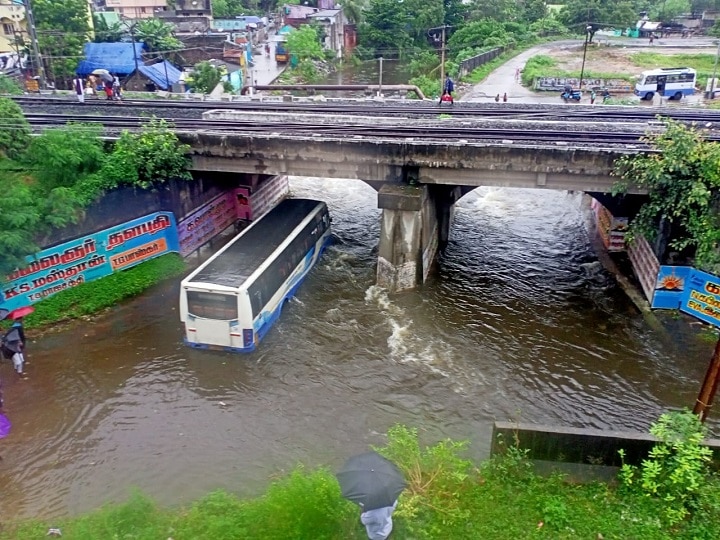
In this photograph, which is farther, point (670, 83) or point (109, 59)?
→ point (109, 59)

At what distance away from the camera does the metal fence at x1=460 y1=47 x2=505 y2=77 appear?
183 feet

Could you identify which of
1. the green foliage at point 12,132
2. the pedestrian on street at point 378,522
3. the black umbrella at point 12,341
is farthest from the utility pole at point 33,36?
the pedestrian on street at point 378,522

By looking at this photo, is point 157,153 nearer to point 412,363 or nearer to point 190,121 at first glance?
point 190,121

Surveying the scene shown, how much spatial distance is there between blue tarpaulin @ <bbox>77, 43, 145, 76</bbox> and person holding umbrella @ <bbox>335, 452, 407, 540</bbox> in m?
49.2

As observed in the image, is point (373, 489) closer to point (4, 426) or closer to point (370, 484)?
point (370, 484)

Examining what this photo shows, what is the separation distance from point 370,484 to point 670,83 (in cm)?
4556

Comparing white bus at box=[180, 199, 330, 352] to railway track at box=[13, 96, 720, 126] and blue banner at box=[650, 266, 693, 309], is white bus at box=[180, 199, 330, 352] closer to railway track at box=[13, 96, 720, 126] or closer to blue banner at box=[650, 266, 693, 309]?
railway track at box=[13, 96, 720, 126]

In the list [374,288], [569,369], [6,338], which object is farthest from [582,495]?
[6,338]

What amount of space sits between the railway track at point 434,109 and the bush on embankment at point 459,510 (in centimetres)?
1769

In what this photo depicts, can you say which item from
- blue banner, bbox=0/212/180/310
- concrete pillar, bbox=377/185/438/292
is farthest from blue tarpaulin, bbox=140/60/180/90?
concrete pillar, bbox=377/185/438/292

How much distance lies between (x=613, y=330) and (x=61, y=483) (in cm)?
1521

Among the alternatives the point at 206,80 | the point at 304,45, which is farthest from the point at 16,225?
the point at 304,45

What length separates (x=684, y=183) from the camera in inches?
635

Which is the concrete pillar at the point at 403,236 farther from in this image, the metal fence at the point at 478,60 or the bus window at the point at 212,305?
the metal fence at the point at 478,60
